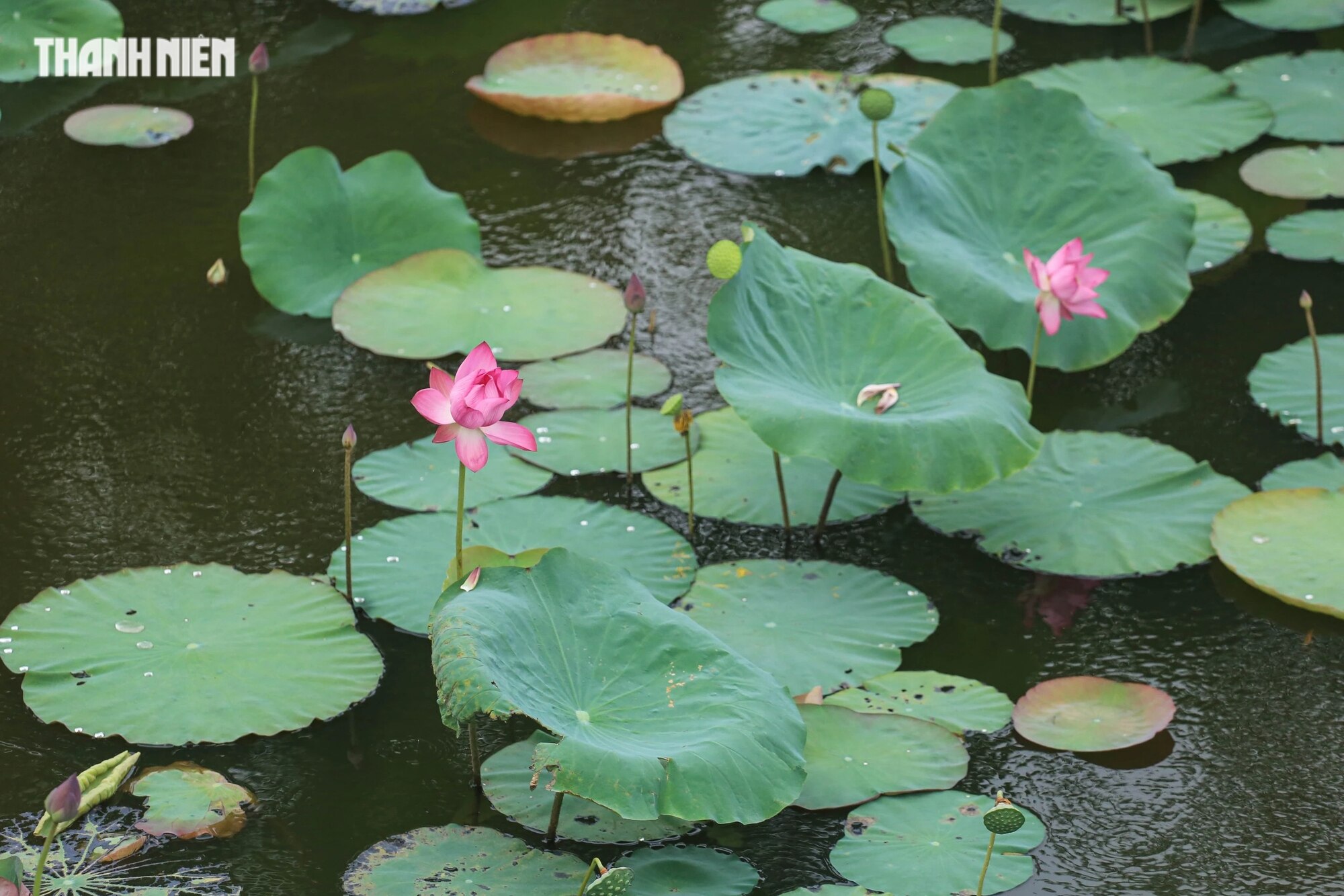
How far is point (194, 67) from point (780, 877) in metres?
3.56

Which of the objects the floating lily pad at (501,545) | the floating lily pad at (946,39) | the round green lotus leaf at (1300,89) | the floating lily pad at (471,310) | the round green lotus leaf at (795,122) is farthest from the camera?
the floating lily pad at (946,39)

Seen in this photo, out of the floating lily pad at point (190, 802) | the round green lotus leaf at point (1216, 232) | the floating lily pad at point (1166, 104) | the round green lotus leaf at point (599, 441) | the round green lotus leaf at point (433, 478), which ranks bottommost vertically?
the floating lily pad at point (190, 802)

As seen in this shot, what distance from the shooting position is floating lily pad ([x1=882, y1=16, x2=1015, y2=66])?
4785mm

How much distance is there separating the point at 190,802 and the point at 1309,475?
88.3 inches

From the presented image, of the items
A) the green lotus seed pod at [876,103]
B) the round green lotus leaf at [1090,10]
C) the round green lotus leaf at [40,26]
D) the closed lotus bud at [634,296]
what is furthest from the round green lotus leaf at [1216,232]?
the round green lotus leaf at [40,26]

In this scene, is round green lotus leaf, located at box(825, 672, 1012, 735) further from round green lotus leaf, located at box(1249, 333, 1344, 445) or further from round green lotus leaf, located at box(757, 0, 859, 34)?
round green lotus leaf, located at box(757, 0, 859, 34)

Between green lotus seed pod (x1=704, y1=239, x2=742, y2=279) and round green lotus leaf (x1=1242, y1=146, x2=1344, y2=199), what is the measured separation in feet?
6.82

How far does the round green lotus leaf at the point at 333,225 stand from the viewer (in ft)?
11.4

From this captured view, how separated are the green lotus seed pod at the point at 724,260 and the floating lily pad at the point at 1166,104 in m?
1.91

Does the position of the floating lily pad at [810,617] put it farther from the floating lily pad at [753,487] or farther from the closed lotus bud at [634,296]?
the closed lotus bud at [634,296]

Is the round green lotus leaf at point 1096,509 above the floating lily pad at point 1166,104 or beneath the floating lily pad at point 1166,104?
beneath

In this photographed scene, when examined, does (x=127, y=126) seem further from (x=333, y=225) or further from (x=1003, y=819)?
(x=1003, y=819)

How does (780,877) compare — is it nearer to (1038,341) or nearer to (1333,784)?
(1333,784)

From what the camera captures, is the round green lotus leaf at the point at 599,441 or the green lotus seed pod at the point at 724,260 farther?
the round green lotus leaf at the point at 599,441
